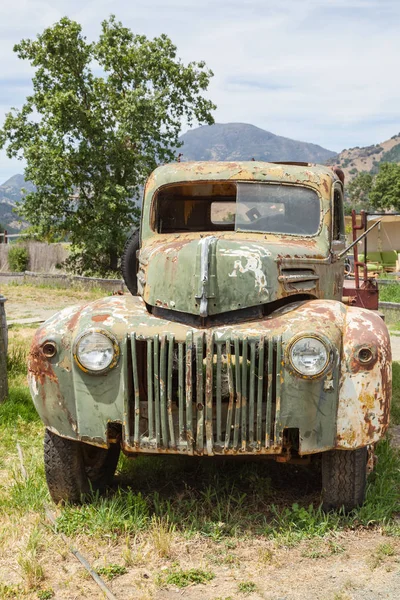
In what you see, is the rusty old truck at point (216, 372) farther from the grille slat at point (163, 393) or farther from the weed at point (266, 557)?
the weed at point (266, 557)

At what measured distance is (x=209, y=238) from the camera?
4.21m

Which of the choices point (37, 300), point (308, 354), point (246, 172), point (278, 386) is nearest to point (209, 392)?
point (278, 386)


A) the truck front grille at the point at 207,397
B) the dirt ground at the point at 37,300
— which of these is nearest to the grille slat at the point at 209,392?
the truck front grille at the point at 207,397

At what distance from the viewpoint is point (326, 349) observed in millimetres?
3756

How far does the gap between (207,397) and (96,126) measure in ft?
57.2

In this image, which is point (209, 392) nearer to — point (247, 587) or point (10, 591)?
point (247, 587)

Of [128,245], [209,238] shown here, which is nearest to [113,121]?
[128,245]

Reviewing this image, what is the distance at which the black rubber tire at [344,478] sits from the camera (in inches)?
158

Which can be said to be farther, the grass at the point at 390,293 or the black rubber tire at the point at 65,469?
the grass at the point at 390,293

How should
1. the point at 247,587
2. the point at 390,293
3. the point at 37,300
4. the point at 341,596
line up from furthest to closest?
the point at 37,300 → the point at 390,293 → the point at 247,587 → the point at 341,596

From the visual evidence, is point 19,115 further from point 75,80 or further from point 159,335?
point 159,335

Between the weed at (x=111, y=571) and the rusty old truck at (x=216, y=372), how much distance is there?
63cm

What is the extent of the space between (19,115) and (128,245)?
16.1 m

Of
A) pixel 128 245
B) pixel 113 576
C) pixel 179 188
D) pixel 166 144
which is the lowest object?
pixel 113 576
